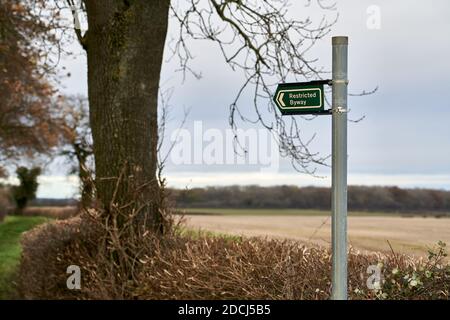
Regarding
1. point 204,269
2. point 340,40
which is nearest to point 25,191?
point 204,269

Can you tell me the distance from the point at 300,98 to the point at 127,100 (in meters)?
3.45

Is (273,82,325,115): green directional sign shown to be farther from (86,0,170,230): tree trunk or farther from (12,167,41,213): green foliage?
(12,167,41,213): green foliage

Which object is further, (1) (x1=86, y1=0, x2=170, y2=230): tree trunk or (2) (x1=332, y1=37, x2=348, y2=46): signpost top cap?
(1) (x1=86, y1=0, x2=170, y2=230): tree trunk

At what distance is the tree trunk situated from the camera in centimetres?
849

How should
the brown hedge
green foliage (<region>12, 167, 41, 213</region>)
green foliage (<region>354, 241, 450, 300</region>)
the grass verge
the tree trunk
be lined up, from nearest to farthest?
1. green foliage (<region>354, 241, 450, 300</region>)
2. the brown hedge
3. the tree trunk
4. the grass verge
5. green foliage (<region>12, 167, 41, 213</region>)

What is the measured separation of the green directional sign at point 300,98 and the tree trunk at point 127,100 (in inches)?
126

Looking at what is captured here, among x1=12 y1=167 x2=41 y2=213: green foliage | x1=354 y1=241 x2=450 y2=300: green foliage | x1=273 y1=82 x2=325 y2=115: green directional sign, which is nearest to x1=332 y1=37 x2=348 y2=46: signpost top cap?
x1=273 y1=82 x2=325 y2=115: green directional sign

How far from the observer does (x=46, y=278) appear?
895 centimetres

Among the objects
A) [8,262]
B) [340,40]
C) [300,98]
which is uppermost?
[340,40]

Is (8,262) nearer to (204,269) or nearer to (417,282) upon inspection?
(204,269)

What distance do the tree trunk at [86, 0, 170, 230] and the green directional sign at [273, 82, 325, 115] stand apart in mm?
3190

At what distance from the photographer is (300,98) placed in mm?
5664

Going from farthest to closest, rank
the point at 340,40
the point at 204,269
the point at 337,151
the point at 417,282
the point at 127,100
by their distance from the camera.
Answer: the point at 127,100, the point at 204,269, the point at 417,282, the point at 340,40, the point at 337,151
